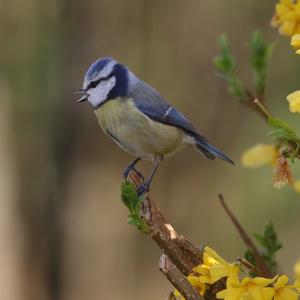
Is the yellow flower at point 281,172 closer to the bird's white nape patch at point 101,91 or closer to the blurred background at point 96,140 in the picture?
the bird's white nape patch at point 101,91

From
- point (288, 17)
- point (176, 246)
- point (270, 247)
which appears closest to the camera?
point (176, 246)

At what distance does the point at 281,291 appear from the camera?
4.20 feet

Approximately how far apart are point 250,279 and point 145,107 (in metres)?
1.45

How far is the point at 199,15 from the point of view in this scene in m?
6.00

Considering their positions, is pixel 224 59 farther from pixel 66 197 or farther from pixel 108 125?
pixel 66 197

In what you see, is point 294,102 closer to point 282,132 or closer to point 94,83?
point 282,132

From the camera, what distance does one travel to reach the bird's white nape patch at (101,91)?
2.60m

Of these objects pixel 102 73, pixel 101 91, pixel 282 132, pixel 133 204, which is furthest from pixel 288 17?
pixel 101 91

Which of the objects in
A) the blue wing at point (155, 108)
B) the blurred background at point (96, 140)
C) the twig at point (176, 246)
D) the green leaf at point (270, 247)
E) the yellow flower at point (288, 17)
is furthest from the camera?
the blurred background at point (96, 140)

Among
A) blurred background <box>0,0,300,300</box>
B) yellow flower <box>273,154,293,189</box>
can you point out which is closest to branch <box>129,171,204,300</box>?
Answer: yellow flower <box>273,154,293,189</box>

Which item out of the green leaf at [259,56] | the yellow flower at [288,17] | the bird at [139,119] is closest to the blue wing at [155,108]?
the bird at [139,119]

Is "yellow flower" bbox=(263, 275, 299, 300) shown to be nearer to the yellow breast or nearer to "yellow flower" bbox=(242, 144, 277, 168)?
"yellow flower" bbox=(242, 144, 277, 168)

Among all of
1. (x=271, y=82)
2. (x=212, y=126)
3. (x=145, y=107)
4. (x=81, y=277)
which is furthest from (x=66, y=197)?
(x=145, y=107)

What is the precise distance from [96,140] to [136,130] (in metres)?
3.53
